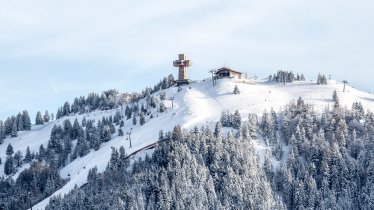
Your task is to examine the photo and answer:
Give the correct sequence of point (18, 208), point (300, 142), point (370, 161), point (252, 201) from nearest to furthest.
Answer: point (252, 201) → point (370, 161) → point (300, 142) → point (18, 208)

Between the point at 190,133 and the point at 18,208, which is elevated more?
the point at 190,133

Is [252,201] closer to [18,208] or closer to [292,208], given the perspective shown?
[292,208]

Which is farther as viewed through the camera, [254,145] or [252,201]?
[254,145]

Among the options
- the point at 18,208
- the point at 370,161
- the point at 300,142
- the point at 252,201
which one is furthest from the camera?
the point at 18,208

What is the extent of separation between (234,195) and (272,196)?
9026 mm

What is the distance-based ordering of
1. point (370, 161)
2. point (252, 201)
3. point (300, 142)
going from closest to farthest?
point (252, 201)
point (370, 161)
point (300, 142)

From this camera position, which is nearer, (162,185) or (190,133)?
(162,185)

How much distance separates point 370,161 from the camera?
173m

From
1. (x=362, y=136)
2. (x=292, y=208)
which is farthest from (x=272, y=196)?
(x=362, y=136)

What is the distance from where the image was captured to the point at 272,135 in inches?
7441

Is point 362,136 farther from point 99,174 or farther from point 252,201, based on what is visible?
point 99,174

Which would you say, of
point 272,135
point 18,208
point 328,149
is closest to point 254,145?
point 272,135

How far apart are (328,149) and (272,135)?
16.9 metres

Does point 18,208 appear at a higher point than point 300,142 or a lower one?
lower
